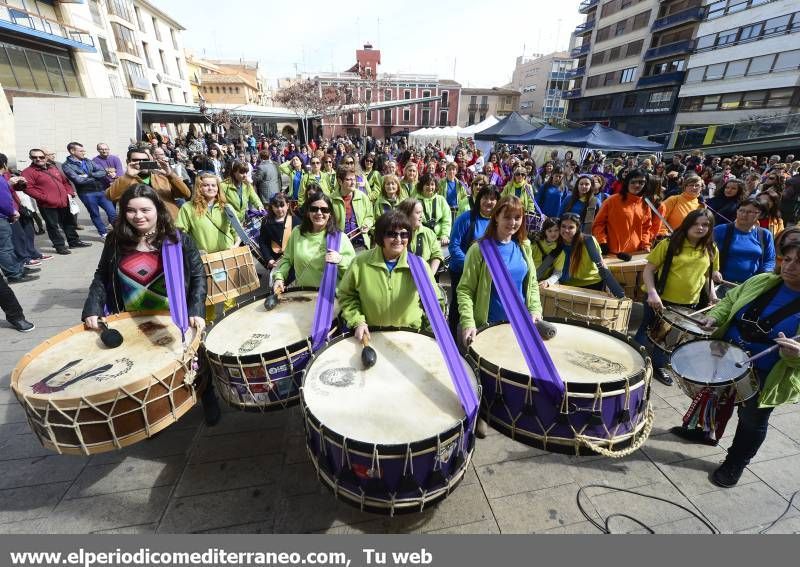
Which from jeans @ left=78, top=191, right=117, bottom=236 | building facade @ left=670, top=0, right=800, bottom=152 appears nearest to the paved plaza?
jeans @ left=78, top=191, right=117, bottom=236

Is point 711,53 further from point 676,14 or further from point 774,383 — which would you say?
point 774,383

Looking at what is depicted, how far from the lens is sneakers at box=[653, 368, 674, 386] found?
420 centimetres

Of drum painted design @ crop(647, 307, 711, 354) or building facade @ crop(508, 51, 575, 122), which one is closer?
drum painted design @ crop(647, 307, 711, 354)

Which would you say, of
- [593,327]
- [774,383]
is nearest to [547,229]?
[593,327]

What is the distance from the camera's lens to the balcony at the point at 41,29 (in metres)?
19.6

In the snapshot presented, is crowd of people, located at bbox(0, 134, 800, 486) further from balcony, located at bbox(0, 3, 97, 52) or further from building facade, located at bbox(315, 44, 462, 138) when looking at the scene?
building facade, located at bbox(315, 44, 462, 138)

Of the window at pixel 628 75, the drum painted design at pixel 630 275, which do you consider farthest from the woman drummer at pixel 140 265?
the window at pixel 628 75

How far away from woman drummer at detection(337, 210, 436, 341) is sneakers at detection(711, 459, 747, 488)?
8.97 ft

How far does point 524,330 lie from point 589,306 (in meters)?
1.49

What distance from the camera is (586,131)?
1383cm

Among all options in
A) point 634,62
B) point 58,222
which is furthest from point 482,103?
point 58,222

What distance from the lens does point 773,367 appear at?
250 cm

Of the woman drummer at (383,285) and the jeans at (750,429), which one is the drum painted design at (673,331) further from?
the woman drummer at (383,285)
